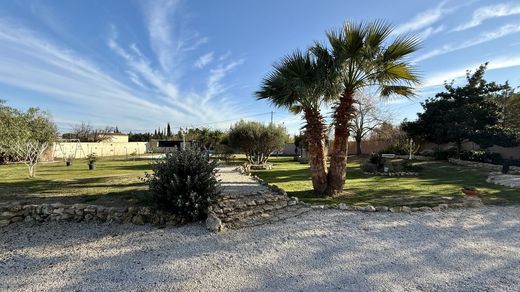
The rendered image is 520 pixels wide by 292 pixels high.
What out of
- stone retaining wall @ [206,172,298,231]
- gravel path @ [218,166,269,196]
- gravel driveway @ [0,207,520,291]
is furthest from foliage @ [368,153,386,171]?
stone retaining wall @ [206,172,298,231]

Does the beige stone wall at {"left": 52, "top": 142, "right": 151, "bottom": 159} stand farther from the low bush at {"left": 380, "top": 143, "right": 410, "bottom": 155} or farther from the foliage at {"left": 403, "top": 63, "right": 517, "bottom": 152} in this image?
the foliage at {"left": 403, "top": 63, "right": 517, "bottom": 152}

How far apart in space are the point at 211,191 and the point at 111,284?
268 centimetres

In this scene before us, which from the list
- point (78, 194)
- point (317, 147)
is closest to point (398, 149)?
point (317, 147)

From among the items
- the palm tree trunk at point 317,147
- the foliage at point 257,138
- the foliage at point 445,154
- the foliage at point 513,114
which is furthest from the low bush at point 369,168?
the foliage at point 513,114

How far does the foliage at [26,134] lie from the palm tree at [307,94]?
10.9 metres

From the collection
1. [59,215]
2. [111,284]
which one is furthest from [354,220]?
[59,215]

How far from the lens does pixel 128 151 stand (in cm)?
3881

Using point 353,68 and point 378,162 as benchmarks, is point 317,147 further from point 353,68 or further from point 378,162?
point 378,162

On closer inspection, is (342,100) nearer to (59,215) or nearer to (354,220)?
(354,220)

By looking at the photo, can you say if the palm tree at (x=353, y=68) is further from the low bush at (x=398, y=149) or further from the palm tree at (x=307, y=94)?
the low bush at (x=398, y=149)

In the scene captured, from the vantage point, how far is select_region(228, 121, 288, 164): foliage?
57.9 ft

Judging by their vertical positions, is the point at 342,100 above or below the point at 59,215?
above

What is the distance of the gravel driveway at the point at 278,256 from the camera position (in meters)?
3.34

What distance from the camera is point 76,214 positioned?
579 centimetres
